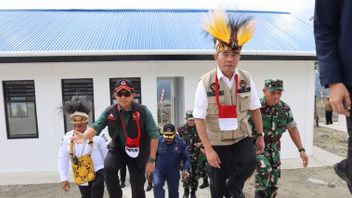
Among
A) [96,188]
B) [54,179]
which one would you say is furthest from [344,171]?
[54,179]

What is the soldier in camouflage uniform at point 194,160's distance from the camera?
219 inches

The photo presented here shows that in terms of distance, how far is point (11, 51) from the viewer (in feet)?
23.6

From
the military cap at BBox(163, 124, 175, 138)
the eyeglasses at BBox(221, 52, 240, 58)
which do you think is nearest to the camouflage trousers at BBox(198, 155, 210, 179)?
the military cap at BBox(163, 124, 175, 138)

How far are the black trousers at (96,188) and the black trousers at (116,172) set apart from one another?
43 cm

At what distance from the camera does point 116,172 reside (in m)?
3.51

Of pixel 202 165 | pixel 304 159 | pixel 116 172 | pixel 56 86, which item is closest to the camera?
pixel 116 172

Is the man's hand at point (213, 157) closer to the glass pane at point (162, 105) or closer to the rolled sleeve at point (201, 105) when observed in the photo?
the rolled sleeve at point (201, 105)

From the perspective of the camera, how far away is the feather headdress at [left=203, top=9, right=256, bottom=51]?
2658 millimetres

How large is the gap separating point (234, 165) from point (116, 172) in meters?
1.44

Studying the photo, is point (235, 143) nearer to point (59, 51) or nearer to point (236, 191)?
point (236, 191)

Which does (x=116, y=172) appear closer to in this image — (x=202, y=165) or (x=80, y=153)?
(x=80, y=153)

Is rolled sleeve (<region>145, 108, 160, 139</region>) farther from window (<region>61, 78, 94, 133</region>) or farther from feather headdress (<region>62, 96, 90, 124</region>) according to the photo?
window (<region>61, 78, 94, 133</region>)

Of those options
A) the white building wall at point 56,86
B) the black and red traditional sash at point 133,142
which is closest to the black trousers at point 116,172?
the black and red traditional sash at point 133,142

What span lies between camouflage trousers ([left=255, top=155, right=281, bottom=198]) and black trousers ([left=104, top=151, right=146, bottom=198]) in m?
1.55
